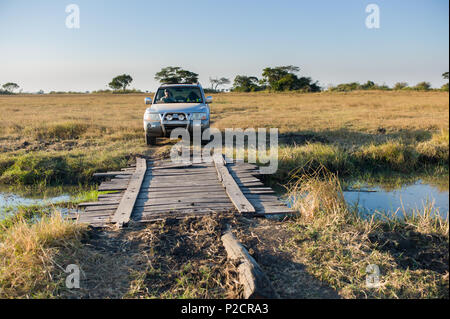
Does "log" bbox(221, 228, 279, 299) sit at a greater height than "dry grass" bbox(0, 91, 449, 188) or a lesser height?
lesser

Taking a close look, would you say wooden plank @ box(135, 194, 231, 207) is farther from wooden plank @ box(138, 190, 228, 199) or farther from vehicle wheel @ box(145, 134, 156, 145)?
vehicle wheel @ box(145, 134, 156, 145)

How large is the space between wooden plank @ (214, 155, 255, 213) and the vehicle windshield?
10.9 feet

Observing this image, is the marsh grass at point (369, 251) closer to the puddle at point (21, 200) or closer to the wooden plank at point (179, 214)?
the wooden plank at point (179, 214)

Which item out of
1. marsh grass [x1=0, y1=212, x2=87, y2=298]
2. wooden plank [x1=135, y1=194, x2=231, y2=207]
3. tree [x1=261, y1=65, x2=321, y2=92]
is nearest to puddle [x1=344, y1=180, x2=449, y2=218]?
wooden plank [x1=135, y1=194, x2=231, y2=207]

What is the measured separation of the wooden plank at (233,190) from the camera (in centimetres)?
503

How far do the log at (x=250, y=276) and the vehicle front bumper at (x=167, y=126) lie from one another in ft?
20.1

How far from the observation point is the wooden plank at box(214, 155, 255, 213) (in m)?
5.03

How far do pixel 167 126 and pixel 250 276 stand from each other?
700 centimetres

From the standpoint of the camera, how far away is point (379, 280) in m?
3.25

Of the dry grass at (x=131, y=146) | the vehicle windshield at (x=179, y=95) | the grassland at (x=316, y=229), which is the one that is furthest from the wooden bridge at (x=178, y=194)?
the vehicle windshield at (x=179, y=95)

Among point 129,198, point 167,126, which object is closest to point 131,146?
point 167,126

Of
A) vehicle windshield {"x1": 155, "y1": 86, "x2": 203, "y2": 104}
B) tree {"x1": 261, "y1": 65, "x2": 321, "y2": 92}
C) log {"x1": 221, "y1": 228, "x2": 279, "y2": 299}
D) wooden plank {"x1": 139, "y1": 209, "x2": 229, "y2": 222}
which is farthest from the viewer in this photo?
tree {"x1": 261, "y1": 65, "x2": 321, "y2": 92}

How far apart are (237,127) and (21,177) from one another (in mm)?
7700

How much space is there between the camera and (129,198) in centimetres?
548
